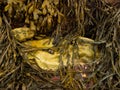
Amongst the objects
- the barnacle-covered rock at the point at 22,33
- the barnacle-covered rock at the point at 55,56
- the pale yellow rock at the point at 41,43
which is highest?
the barnacle-covered rock at the point at 22,33

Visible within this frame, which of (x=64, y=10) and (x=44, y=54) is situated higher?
(x=64, y=10)

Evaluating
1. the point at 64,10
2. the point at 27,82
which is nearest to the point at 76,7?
the point at 64,10

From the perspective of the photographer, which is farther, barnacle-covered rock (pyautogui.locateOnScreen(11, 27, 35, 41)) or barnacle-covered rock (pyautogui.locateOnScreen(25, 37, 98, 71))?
barnacle-covered rock (pyautogui.locateOnScreen(11, 27, 35, 41))

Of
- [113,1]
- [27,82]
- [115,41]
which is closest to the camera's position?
[27,82]

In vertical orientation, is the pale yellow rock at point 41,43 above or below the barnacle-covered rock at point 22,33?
below

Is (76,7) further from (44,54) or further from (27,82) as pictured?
(27,82)
